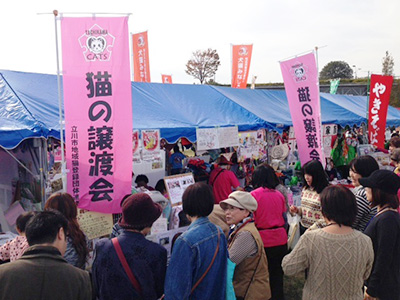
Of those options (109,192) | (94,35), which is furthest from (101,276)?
(94,35)

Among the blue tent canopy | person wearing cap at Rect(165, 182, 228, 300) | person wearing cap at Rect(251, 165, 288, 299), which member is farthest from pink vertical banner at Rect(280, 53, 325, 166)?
person wearing cap at Rect(165, 182, 228, 300)

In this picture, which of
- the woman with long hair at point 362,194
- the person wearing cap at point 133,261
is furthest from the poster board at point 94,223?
the woman with long hair at point 362,194

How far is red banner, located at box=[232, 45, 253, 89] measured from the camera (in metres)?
11.0

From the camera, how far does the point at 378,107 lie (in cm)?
762

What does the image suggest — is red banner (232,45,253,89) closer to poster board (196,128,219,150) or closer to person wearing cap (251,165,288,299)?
poster board (196,128,219,150)

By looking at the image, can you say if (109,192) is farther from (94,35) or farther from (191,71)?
(191,71)

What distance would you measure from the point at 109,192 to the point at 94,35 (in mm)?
1608

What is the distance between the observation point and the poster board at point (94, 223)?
348 centimetres

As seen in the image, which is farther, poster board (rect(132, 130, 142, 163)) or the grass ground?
poster board (rect(132, 130, 142, 163))

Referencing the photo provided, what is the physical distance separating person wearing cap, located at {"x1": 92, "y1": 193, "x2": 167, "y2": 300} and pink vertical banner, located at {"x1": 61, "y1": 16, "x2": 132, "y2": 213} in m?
1.48

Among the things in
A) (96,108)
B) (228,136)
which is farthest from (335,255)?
(228,136)

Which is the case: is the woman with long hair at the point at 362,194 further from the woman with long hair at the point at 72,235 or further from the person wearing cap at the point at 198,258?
the woman with long hair at the point at 72,235

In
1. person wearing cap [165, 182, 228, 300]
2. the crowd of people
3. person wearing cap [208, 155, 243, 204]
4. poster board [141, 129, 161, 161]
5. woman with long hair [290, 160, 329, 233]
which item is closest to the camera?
the crowd of people

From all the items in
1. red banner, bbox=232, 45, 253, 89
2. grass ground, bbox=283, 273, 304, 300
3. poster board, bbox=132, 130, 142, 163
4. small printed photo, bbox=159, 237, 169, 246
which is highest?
red banner, bbox=232, 45, 253, 89
